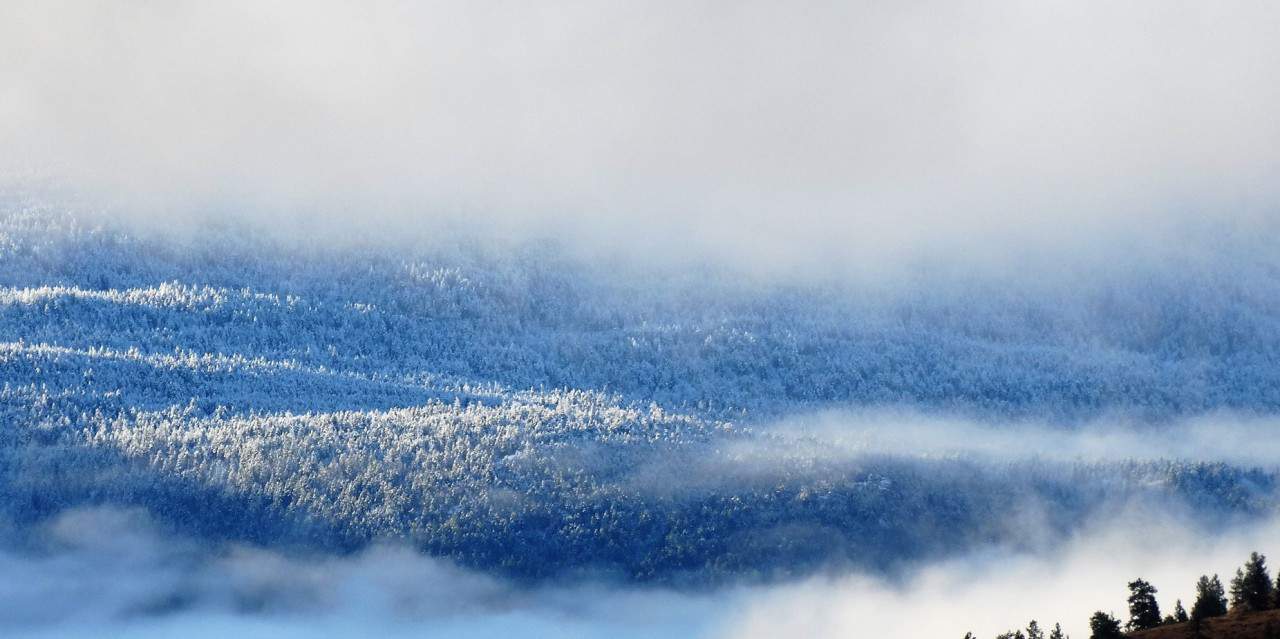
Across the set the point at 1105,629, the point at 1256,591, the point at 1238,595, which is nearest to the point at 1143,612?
the point at 1238,595

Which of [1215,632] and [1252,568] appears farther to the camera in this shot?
[1252,568]

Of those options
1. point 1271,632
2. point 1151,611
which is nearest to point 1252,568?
point 1151,611

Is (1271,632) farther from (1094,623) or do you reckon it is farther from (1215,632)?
(1094,623)

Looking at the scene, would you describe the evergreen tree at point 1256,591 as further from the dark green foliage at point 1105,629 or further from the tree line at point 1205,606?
the dark green foliage at point 1105,629

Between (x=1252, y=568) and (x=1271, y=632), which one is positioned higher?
(x=1252, y=568)

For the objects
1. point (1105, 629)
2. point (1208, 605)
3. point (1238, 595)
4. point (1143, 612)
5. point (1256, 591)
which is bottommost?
point (1105, 629)

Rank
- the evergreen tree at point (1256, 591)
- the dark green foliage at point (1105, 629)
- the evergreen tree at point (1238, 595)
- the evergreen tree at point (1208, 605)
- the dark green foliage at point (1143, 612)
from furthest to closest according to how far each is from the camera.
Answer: the dark green foliage at point (1143, 612), the evergreen tree at point (1238, 595), the evergreen tree at point (1256, 591), the evergreen tree at point (1208, 605), the dark green foliage at point (1105, 629)

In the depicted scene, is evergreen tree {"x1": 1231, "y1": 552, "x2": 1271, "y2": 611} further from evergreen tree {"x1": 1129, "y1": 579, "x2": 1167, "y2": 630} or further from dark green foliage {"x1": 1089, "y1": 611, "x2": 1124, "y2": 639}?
dark green foliage {"x1": 1089, "y1": 611, "x2": 1124, "y2": 639}

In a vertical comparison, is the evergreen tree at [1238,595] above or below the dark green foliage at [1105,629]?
above

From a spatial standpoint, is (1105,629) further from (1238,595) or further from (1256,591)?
(1238,595)

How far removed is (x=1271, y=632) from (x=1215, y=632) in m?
7.76

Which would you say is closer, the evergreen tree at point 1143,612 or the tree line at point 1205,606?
the tree line at point 1205,606

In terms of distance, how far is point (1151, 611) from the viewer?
198 metres

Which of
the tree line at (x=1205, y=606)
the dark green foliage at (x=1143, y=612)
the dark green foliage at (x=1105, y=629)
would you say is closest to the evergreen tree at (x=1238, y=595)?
the tree line at (x=1205, y=606)
